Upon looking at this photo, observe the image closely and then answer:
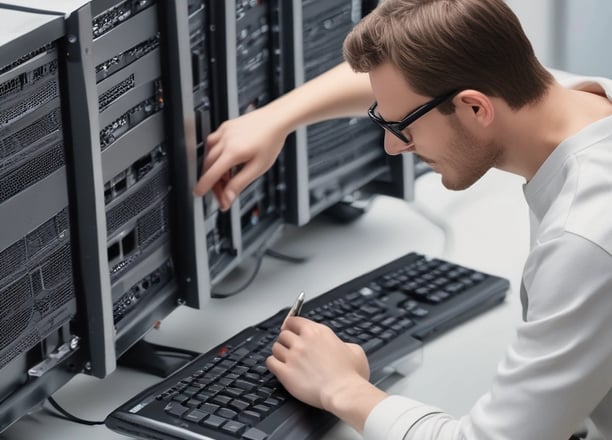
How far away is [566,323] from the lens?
99 cm

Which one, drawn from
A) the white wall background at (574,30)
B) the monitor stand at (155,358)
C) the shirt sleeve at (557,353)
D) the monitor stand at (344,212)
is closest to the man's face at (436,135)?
the shirt sleeve at (557,353)

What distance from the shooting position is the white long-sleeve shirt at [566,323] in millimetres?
988

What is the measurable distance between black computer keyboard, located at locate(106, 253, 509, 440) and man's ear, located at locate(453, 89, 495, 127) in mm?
330

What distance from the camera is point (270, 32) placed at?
57.4 inches

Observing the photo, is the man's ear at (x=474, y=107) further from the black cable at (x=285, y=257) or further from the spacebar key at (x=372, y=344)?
the black cable at (x=285, y=257)

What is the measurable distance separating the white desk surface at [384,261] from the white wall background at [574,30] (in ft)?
2.20

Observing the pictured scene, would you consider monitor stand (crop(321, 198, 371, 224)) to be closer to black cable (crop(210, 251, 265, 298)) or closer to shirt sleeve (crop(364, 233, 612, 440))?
black cable (crop(210, 251, 265, 298))

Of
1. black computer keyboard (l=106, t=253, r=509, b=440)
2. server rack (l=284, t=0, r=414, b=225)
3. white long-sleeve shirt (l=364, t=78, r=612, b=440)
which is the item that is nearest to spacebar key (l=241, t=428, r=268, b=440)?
black computer keyboard (l=106, t=253, r=509, b=440)

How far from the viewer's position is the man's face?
111 cm

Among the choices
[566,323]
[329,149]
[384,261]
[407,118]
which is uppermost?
Result: [407,118]

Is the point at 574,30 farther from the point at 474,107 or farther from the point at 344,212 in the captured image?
the point at 474,107

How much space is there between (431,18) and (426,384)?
44 centimetres

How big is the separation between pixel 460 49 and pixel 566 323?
0.27 meters

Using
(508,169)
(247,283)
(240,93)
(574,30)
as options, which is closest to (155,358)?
(247,283)
